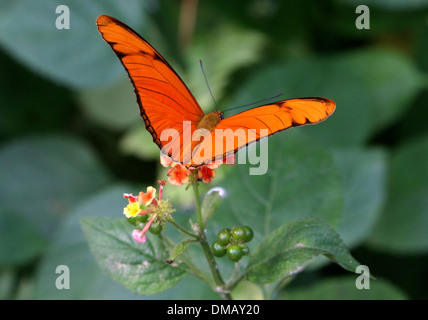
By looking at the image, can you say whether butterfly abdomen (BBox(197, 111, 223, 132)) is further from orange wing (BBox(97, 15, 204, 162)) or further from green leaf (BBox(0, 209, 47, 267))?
green leaf (BBox(0, 209, 47, 267))

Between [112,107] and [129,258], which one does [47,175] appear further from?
[129,258]

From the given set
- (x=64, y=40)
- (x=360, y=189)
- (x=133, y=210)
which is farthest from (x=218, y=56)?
(x=133, y=210)

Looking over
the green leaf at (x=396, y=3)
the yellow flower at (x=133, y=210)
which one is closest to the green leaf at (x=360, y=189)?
the green leaf at (x=396, y=3)

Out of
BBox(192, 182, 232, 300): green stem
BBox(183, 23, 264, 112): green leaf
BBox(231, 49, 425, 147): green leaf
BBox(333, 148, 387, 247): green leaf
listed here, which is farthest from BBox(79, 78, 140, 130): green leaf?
BBox(192, 182, 232, 300): green stem

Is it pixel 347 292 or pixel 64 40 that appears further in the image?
pixel 64 40

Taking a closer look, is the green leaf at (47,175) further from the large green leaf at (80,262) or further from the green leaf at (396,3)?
the green leaf at (396,3)

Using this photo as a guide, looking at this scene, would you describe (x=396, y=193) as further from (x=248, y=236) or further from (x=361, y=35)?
(x=248, y=236)
